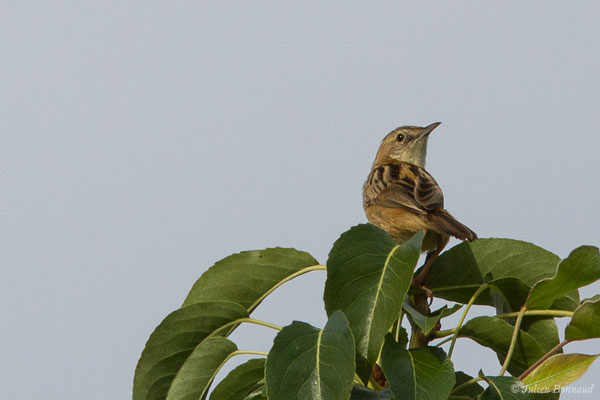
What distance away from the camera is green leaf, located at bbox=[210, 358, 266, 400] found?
130 inches

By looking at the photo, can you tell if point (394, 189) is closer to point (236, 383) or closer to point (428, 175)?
point (428, 175)

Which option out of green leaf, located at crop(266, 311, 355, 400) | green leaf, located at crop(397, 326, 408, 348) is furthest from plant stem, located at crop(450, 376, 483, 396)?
green leaf, located at crop(266, 311, 355, 400)

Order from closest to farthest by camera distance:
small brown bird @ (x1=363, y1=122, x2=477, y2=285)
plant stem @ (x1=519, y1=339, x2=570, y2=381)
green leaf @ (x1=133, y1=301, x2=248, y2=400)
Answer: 1. plant stem @ (x1=519, y1=339, x2=570, y2=381)
2. green leaf @ (x1=133, y1=301, x2=248, y2=400)
3. small brown bird @ (x1=363, y1=122, x2=477, y2=285)

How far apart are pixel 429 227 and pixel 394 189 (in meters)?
0.71

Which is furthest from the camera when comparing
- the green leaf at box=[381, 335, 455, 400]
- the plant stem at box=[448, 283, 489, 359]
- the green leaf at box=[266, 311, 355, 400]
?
the plant stem at box=[448, 283, 489, 359]

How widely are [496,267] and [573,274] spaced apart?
437 mm

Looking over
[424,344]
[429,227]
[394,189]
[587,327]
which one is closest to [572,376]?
[587,327]

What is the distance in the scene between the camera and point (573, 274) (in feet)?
10.2

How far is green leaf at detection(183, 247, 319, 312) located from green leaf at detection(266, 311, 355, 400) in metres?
0.66

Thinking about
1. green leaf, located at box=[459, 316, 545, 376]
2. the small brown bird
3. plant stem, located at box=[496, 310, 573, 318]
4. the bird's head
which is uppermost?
the bird's head

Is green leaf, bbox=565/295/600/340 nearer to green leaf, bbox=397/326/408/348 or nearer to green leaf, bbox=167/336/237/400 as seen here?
green leaf, bbox=397/326/408/348

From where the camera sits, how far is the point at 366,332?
2.84 metres

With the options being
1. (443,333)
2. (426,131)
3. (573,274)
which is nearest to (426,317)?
(443,333)

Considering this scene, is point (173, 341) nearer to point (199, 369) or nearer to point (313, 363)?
point (199, 369)
